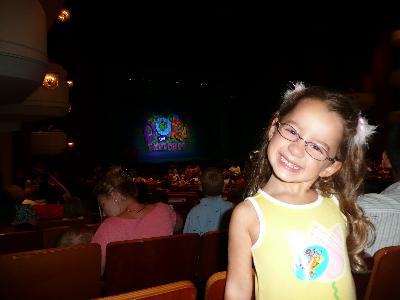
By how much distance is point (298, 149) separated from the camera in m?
1.23

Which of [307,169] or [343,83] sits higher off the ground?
[343,83]

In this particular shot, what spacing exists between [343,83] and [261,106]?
397 cm

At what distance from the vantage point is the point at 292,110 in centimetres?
131

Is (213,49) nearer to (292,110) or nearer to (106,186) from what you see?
(106,186)

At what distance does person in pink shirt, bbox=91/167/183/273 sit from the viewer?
2586mm

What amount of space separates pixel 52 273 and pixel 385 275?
5.70ft

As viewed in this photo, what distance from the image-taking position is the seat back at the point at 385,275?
1.48m

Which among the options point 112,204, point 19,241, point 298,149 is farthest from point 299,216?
point 19,241

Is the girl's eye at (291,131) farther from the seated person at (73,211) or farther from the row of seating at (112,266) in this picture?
the seated person at (73,211)

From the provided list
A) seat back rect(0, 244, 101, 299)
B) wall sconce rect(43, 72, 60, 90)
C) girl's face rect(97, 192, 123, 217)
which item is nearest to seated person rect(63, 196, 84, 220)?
girl's face rect(97, 192, 123, 217)

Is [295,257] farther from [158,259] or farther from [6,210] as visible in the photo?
[6,210]

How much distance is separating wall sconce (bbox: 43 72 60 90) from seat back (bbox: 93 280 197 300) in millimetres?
6074

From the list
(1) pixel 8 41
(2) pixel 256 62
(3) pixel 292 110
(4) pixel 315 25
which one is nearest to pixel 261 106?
(2) pixel 256 62

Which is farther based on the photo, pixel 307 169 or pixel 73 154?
pixel 73 154
